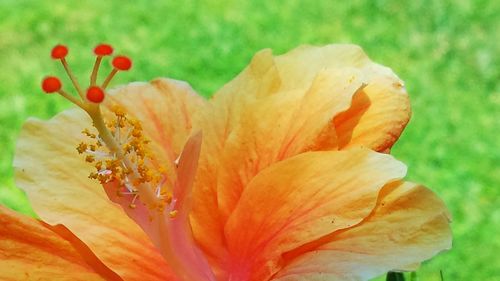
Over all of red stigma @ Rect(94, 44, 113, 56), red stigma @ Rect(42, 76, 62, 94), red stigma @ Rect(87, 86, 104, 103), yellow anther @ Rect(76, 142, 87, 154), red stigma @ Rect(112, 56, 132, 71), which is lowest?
yellow anther @ Rect(76, 142, 87, 154)

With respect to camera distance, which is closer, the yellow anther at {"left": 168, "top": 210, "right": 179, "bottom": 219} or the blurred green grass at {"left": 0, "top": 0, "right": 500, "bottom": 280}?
the yellow anther at {"left": 168, "top": 210, "right": 179, "bottom": 219}

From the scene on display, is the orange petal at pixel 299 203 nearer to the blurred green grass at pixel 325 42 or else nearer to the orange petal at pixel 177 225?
the orange petal at pixel 177 225

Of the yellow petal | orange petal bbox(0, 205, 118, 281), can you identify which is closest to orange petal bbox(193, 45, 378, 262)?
the yellow petal

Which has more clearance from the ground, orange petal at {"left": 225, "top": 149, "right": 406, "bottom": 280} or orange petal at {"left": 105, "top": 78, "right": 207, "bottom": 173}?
orange petal at {"left": 105, "top": 78, "right": 207, "bottom": 173}

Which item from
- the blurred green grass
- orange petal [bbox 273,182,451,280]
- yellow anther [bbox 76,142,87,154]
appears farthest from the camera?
the blurred green grass

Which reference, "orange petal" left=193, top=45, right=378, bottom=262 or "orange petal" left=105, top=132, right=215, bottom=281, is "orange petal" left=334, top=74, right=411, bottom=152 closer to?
"orange petal" left=193, top=45, right=378, bottom=262

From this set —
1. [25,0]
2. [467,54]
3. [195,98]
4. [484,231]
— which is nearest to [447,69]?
[467,54]

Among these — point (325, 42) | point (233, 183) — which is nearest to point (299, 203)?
point (233, 183)

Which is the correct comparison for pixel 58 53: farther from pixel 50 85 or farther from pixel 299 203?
pixel 299 203
